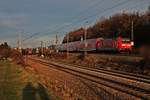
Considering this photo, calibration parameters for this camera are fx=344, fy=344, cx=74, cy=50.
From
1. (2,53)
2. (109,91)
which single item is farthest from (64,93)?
(2,53)

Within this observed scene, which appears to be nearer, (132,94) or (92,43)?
(132,94)

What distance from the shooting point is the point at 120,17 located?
9125 cm

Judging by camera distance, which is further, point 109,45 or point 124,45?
point 109,45

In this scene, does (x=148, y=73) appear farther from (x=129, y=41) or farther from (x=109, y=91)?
(x=129, y=41)

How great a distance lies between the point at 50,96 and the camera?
16.1 m

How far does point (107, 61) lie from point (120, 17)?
4780 cm

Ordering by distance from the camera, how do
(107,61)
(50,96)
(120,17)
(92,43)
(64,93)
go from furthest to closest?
(120,17)
(92,43)
(107,61)
(64,93)
(50,96)

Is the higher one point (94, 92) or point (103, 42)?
point (103, 42)

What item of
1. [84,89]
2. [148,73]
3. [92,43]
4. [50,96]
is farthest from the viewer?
[92,43]

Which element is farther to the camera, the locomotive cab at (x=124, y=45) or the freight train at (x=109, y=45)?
the freight train at (x=109, y=45)

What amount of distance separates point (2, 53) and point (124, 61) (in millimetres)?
47627

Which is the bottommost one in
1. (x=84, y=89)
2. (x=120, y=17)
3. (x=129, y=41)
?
(x=84, y=89)

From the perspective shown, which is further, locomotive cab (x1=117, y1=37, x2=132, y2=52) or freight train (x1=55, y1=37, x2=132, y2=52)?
freight train (x1=55, y1=37, x2=132, y2=52)

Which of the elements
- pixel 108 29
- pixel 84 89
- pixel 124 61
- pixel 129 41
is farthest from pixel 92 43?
pixel 84 89
